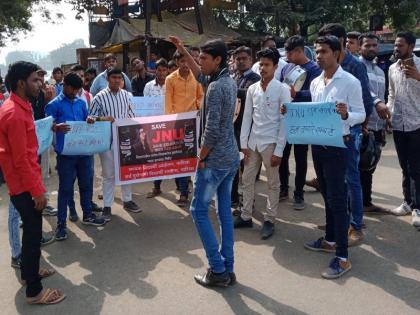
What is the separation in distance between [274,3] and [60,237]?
57.3 ft

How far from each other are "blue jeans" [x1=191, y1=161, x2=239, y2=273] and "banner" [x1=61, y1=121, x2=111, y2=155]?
1.76m

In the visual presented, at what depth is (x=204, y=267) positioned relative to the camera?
3791 mm

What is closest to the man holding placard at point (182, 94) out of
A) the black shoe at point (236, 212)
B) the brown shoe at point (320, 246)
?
the black shoe at point (236, 212)

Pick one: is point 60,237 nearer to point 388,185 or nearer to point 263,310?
point 263,310

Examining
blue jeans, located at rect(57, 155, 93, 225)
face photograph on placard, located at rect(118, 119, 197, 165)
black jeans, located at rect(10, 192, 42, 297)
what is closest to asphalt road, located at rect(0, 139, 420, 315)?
black jeans, located at rect(10, 192, 42, 297)

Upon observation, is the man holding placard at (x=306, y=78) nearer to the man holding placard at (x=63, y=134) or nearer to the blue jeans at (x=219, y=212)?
the blue jeans at (x=219, y=212)

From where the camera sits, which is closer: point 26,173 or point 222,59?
point 26,173

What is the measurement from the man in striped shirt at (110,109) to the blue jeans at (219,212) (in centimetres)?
194

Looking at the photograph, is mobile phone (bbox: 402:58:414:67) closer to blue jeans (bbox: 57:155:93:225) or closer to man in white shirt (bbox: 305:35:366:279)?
man in white shirt (bbox: 305:35:366:279)

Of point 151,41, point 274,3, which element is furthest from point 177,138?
point 274,3

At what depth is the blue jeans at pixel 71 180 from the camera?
4.58m

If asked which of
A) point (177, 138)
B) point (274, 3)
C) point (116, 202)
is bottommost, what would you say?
point (116, 202)

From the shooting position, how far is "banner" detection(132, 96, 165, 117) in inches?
249

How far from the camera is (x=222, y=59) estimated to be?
323 centimetres
